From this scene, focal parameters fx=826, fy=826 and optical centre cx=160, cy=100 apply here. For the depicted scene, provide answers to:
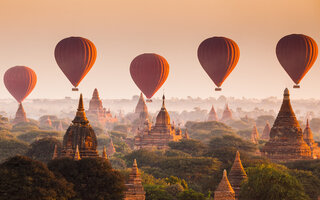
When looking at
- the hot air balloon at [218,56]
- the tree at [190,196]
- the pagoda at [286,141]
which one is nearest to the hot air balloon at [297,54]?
the pagoda at [286,141]

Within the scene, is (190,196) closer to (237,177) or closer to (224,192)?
(237,177)

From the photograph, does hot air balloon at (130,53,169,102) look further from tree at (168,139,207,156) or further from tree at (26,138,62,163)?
tree at (26,138,62,163)

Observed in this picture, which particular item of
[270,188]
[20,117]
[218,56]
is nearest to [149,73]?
[218,56]

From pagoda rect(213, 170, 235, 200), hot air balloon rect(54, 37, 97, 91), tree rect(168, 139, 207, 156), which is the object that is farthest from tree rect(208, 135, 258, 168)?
pagoda rect(213, 170, 235, 200)

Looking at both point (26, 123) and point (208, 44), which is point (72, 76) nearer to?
point (208, 44)

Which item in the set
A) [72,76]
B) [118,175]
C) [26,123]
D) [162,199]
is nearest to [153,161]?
[72,76]
